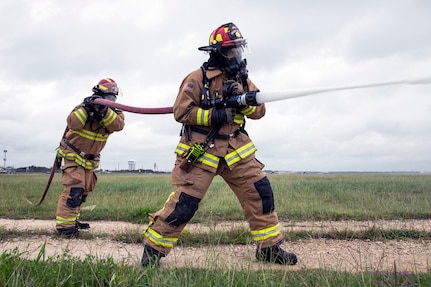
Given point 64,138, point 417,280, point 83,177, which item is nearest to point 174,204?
point 417,280

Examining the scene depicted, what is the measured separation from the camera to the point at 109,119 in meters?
5.95

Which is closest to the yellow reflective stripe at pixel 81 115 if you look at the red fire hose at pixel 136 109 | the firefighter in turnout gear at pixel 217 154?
the red fire hose at pixel 136 109

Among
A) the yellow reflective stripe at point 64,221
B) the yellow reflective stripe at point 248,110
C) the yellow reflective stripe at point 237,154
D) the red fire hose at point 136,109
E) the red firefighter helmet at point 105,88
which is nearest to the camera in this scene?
the yellow reflective stripe at point 237,154

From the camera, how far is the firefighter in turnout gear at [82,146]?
5812 mm

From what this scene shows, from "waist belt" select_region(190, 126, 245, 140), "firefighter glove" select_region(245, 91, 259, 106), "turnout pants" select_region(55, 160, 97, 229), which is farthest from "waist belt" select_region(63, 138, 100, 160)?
"firefighter glove" select_region(245, 91, 259, 106)

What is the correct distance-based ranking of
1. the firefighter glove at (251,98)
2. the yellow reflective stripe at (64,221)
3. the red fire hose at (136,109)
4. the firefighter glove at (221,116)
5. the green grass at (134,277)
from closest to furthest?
the green grass at (134,277) < the firefighter glove at (251,98) < the firefighter glove at (221,116) < the red fire hose at (136,109) < the yellow reflective stripe at (64,221)

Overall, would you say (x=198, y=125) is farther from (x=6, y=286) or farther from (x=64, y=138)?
(x=64, y=138)

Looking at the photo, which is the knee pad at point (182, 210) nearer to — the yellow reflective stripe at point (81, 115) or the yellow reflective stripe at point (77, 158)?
the yellow reflective stripe at point (81, 115)

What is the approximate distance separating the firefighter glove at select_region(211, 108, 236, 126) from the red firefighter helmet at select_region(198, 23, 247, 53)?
71 centimetres

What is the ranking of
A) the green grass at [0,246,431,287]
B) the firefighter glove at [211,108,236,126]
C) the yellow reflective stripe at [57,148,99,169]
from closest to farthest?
1. the green grass at [0,246,431,287]
2. the firefighter glove at [211,108,236,126]
3. the yellow reflective stripe at [57,148,99,169]

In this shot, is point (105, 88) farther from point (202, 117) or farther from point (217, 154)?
point (217, 154)

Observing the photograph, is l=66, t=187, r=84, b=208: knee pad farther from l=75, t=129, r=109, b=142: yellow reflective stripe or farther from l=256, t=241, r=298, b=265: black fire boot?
l=256, t=241, r=298, b=265: black fire boot

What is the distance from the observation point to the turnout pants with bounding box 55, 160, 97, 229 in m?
5.67

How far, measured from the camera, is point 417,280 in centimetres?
258
